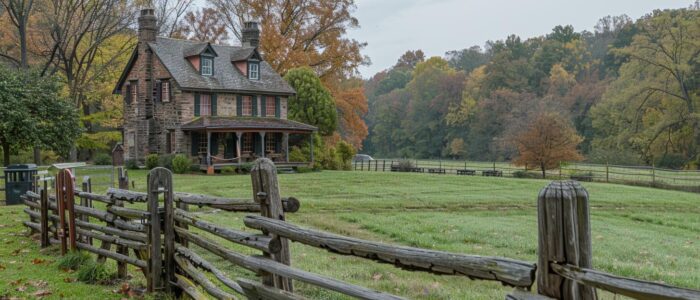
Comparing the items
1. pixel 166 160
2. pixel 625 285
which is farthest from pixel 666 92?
pixel 625 285

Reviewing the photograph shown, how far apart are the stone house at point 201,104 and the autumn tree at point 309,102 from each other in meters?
2.22

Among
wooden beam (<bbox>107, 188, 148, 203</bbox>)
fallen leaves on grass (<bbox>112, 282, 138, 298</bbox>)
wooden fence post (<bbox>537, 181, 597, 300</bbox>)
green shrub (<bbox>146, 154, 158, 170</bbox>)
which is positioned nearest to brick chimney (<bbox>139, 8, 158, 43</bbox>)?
green shrub (<bbox>146, 154, 158, 170</bbox>)

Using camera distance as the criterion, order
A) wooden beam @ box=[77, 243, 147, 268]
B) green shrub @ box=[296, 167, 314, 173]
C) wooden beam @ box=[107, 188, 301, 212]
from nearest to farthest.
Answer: wooden beam @ box=[107, 188, 301, 212], wooden beam @ box=[77, 243, 147, 268], green shrub @ box=[296, 167, 314, 173]

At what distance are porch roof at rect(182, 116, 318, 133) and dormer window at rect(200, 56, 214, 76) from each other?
305 cm

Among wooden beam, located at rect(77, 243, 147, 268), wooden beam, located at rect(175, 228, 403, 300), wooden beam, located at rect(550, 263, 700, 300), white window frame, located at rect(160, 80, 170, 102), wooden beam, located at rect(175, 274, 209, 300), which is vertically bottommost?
wooden beam, located at rect(175, 274, 209, 300)

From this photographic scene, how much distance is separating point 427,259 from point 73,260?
6.86 meters

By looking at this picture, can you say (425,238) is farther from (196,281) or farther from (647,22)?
(647,22)

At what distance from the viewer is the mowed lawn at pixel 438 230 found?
8.10 meters

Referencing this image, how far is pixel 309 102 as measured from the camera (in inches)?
1682

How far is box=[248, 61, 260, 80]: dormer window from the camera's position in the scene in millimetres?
39219

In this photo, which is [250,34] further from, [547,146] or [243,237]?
[243,237]

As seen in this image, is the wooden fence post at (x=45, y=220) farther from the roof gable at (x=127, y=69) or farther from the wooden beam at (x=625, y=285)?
the roof gable at (x=127, y=69)

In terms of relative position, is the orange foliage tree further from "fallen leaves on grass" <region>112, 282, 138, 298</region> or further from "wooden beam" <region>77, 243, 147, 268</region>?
"fallen leaves on grass" <region>112, 282, 138, 298</region>

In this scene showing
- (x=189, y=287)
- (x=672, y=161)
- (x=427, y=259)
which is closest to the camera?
(x=427, y=259)
